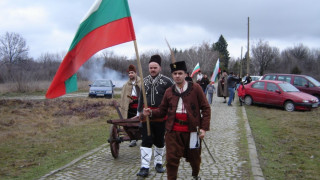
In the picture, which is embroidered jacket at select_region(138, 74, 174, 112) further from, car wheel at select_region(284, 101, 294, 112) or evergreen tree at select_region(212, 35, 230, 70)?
evergreen tree at select_region(212, 35, 230, 70)

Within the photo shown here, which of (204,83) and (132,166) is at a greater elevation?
(204,83)

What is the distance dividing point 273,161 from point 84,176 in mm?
3713

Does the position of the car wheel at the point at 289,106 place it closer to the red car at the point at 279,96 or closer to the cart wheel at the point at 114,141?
the red car at the point at 279,96

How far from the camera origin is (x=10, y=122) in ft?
40.6

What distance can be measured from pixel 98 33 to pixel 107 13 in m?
0.36

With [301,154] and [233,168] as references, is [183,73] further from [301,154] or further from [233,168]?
[301,154]

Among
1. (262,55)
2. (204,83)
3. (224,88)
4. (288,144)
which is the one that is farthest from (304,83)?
(262,55)

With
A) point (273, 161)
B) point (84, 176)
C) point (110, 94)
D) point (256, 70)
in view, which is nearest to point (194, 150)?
point (84, 176)

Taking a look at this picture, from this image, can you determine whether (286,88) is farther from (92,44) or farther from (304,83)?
(92,44)

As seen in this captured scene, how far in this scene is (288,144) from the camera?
780cm

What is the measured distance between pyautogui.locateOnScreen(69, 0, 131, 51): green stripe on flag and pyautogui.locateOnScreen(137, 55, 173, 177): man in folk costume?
1.01 m

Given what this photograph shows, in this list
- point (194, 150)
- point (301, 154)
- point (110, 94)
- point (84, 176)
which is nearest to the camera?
point (194, 150)

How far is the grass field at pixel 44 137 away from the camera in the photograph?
6.45 m

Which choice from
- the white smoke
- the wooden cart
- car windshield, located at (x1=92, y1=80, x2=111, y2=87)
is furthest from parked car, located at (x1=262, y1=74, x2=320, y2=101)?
the white smoke
